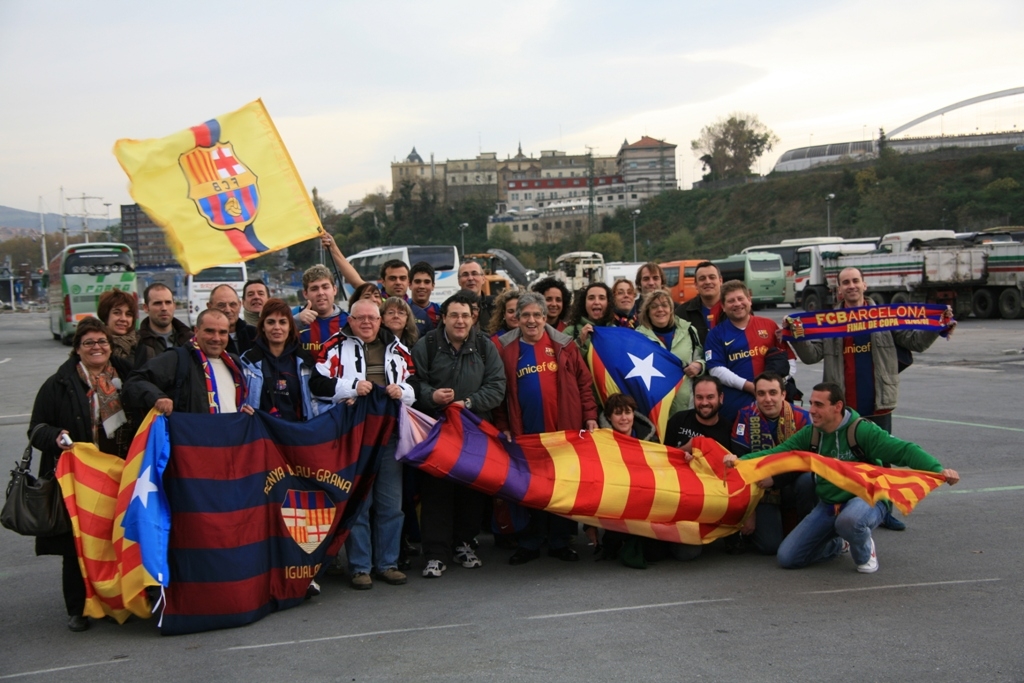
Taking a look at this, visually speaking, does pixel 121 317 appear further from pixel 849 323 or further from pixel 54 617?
pixel 849 323

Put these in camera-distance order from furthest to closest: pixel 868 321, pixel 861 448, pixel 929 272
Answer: pixel 929 272 → pixel 868 321 → pixel 861 448

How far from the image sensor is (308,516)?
581 centimetres

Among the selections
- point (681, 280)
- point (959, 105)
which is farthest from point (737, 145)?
point (681, 280)

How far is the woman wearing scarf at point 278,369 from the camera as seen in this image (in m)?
6.01

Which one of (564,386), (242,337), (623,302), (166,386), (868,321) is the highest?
(623,302)

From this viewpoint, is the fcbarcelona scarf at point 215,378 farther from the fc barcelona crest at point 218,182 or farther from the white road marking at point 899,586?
the white road marking at point 899,586

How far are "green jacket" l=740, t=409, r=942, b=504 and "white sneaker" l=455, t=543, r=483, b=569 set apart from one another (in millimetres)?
2014

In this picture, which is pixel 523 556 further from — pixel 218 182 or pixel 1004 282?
pixel 1004 282

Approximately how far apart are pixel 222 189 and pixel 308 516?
2600 millimetres

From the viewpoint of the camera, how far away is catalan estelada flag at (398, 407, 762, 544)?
20.0ft

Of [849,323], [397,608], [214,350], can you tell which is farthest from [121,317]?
[849,323]

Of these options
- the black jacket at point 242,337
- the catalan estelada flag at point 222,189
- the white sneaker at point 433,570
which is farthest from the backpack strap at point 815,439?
the black jacket at point 242,337

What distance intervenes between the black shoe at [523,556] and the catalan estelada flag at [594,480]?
456mm

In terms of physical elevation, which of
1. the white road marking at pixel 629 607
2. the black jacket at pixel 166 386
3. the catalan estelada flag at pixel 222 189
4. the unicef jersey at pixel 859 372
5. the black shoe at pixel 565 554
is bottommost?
the black shoe at pixel 565 554
